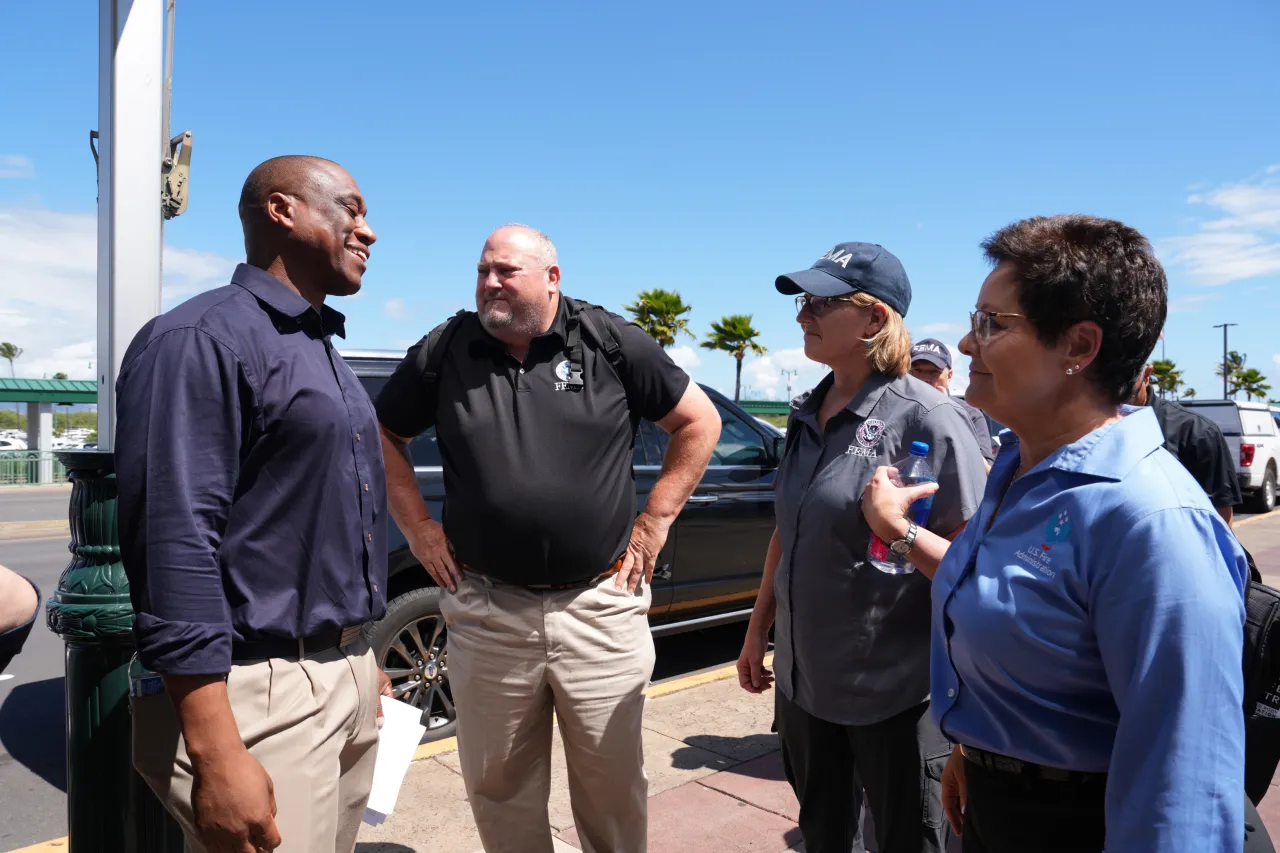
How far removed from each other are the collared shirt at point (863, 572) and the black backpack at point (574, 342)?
0.76 m

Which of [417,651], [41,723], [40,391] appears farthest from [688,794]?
[40,391]

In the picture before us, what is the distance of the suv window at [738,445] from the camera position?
19.3ft

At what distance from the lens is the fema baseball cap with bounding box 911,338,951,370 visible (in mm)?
5484

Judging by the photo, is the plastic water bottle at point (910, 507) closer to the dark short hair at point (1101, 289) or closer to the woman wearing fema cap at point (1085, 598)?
the woman wearing fema cap at point (1085, 598)

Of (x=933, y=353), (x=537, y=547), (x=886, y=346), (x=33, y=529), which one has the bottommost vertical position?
(x=33, y=529)

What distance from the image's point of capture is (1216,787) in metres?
1.28

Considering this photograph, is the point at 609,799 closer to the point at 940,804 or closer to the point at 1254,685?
the point at 940,804

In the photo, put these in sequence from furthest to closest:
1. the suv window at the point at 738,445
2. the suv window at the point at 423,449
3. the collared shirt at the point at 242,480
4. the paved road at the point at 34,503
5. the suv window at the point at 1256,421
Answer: the paved road at the point at 34,503, the suv window at the point at 1256,421, the suv window at the point at 738,445, the suv window at the point at 423,449, the collared shirt at the point at 242,480

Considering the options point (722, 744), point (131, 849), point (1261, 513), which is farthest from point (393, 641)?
point (1261, 513)

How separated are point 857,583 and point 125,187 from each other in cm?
230

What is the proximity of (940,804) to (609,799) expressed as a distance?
38.7 inches

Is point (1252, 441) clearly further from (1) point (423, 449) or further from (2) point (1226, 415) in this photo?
(1) point (423, 449)

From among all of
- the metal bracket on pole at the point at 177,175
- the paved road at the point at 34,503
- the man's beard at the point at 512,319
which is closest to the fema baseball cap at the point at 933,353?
the man's beard at the point at 512,319

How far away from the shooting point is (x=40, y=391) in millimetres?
28031
